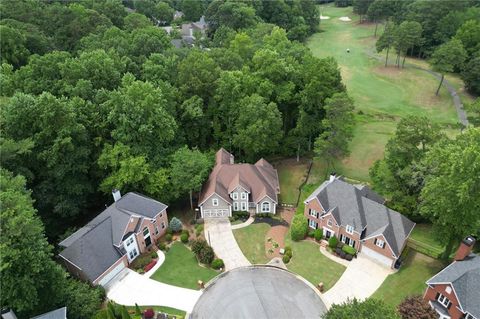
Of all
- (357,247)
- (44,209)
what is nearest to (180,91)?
(44,209)

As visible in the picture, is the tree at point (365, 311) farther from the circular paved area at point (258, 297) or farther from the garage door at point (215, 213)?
the garage door at point (215, 213)

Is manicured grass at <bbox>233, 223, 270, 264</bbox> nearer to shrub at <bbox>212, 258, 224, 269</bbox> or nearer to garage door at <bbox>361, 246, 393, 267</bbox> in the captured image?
shrub at <bbox>212, 258, 224, 269</bbox>

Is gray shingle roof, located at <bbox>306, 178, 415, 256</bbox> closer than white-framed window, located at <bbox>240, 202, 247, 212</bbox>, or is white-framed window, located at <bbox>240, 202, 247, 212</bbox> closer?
gray shingle roof, located at <bbox>306, 178, 415, 256</bbox>

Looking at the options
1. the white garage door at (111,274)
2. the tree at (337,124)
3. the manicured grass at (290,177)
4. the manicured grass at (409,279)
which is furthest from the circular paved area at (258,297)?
the tree at (337,124)

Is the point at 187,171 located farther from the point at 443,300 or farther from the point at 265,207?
the point at 443,300

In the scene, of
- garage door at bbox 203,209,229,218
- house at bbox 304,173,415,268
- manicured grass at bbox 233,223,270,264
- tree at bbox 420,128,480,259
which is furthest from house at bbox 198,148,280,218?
tree at bbox 420,128,480,259

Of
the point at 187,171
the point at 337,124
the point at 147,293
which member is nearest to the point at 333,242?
the point at 337,124

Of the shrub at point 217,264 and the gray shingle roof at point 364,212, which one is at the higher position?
the gray shingle roof at point 364,212
